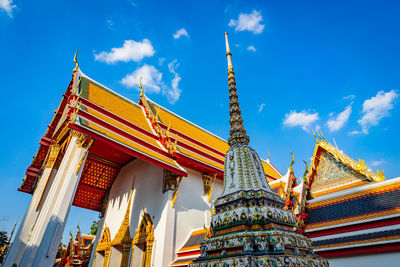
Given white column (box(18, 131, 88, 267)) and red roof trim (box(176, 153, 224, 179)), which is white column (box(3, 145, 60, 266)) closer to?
white column (box(18, 131, 88, 267))

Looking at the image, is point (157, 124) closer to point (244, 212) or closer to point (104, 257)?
point (104, 257)

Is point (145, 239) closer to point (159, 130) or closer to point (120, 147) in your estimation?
point (120, 147)

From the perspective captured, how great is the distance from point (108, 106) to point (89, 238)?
41.4 ft

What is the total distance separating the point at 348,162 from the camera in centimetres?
679

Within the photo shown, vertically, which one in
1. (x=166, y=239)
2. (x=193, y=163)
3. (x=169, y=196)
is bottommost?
A: (x=166, y=239)

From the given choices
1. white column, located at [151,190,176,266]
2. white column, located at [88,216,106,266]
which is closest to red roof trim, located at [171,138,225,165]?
white column, located at [151,190,176,266]

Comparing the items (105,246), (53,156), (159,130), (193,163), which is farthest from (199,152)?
(53,156)

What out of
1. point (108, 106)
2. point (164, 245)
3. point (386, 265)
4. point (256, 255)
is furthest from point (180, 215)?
point (256, 255)

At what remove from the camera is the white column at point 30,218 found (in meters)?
6.49

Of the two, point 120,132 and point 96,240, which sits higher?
point 120,132

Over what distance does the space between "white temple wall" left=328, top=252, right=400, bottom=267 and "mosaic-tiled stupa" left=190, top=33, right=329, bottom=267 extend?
178 cm

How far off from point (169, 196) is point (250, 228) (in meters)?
5.01

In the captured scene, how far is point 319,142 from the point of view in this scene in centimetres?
802

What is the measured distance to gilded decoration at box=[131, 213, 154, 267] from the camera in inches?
259
